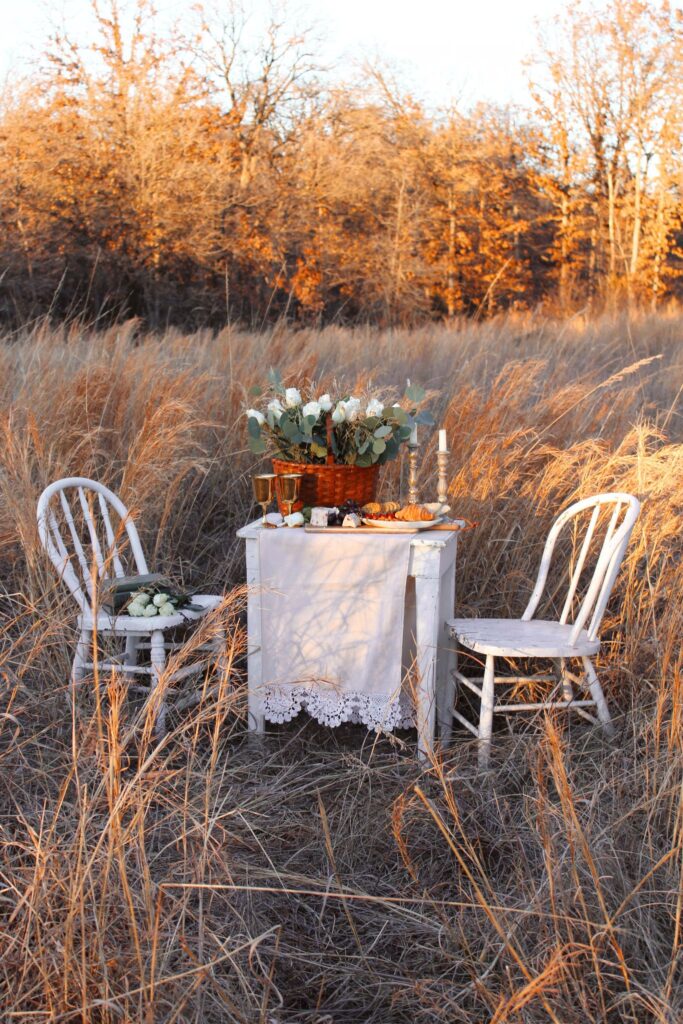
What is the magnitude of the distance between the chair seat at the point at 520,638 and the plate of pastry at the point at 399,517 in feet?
1.14

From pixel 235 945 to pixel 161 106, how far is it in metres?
10.2

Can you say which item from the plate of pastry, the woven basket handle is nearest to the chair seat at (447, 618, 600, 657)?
the plate of pastry

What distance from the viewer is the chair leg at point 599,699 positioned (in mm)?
2764

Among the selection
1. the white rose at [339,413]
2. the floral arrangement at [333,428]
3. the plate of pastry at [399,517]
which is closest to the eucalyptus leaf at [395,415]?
the floral arrangement at [333,428]

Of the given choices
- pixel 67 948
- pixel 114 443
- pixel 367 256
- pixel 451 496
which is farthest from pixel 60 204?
pixel 67 948

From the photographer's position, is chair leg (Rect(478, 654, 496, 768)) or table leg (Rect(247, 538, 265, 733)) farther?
table leg (Rect(247, 538, 265, 733))

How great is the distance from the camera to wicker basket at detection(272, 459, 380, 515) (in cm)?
289

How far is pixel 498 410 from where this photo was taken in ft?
13.5

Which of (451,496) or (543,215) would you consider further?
(543,215)

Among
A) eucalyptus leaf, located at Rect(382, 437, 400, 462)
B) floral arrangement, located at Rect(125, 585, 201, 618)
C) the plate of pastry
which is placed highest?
eucalyptus leaf, located at Rect(382, 437, 400, 462)

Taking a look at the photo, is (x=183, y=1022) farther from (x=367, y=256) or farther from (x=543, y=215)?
(x=543, y=215)

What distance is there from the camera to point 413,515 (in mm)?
2787

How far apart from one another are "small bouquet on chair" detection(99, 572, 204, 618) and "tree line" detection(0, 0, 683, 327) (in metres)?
5.20

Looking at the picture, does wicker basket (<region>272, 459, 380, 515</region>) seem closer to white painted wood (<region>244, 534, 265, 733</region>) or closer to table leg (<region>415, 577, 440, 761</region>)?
white painted wood (<region>244, 534, 265, 733</region>)
